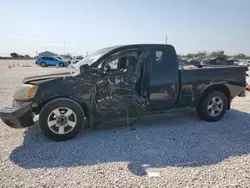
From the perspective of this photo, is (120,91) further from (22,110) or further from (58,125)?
(22,110)

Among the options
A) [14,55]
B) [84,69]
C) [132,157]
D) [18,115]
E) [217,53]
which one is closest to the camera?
[132,157]

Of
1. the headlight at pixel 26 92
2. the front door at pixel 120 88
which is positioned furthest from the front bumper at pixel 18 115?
the front door at pixel 120 88

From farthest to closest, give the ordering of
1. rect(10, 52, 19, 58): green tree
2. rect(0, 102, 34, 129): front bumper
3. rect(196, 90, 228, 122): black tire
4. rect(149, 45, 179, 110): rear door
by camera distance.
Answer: rect(10, 52, 19, 58): green tree → rect(196, 90, 228, 122): black tire → rect(149, 45, 179, 110): rear door → rect(0, 102, 34, 129): front bumper

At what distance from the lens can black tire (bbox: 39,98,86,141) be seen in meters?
4.06

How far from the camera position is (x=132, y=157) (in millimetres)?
3592

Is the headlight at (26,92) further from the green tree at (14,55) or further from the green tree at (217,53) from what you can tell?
the green tree at (14,55)

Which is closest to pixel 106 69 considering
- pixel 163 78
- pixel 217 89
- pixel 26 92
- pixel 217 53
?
pixel 163 78

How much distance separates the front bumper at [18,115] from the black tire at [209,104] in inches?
151

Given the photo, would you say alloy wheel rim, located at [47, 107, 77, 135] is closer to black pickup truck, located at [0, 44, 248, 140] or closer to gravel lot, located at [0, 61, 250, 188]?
black pickup truck, located at [0, 44, 248, 140]

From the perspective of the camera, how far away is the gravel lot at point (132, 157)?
116 inches

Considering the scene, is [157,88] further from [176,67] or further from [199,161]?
[199,161]

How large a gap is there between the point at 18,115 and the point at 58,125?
714 millimetres

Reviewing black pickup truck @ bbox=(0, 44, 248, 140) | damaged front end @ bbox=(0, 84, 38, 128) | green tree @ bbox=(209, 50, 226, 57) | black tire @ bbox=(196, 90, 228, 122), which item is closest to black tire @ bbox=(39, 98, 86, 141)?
black pickup truck @ bbox=(0, 44, 248, 140)

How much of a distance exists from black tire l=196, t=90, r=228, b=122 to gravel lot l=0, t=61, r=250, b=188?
352 millimetres
